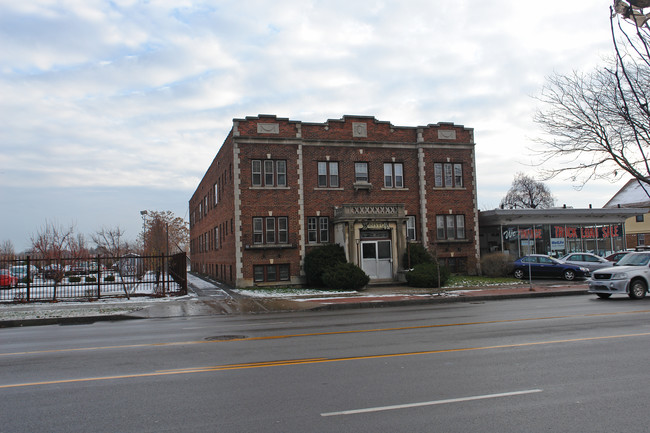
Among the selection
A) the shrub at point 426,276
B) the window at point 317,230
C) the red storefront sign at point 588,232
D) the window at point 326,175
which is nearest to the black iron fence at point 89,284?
the window at point 317,230

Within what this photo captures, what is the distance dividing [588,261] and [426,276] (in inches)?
427

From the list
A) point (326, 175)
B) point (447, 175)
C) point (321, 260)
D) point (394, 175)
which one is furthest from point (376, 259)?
point (447, 175)

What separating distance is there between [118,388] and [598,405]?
5895 millimetres

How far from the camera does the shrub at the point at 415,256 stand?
1079 inches

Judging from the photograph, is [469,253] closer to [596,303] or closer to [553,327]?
[596,303]

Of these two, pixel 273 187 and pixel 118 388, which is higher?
pixel 273 187

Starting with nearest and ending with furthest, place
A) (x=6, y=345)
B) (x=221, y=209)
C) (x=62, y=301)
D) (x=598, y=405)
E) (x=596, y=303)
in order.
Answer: (x=598, y=405) → (x=6, y=345) → (x=596, y=303) → (x=62, y=301) → (x=221, y=209)

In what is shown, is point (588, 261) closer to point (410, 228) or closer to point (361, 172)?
point (410, 228)

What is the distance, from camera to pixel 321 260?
26.2 m

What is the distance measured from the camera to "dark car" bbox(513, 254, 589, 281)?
27719mm

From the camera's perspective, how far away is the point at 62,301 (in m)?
21.4

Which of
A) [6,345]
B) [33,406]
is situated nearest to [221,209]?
[6,345]

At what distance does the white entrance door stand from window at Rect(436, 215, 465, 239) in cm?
427

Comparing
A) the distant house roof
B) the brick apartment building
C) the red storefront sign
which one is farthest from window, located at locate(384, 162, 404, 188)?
the distant house roof
